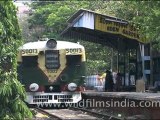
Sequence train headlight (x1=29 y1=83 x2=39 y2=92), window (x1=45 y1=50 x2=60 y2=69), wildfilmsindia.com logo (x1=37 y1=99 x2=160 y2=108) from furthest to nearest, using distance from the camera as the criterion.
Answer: window (x1=45 y1=50 x2=60 y2=69) < train headlight (x1=29 y1=83 x2=39 y2=92) < wildfilmsindia.com logo (x1=37 y1=99 x2=160 y2=108)

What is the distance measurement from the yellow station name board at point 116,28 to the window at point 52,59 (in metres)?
3.76

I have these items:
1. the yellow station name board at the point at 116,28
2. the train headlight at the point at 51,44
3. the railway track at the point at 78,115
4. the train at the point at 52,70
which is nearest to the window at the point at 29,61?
the train at the point at 52,70

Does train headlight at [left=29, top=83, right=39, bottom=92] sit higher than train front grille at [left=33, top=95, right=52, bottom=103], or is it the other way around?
train headlight at [left=29, top=83, right=39, bottom=92]

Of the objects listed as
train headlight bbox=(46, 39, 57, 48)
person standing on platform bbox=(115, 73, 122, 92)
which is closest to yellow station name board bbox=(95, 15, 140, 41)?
train headlight bbox=(46, 39, 57, 48)

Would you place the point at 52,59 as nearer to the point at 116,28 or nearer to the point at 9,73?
the point at 116,28

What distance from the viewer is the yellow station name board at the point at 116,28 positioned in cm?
2306

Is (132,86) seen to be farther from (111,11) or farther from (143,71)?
(111,11)

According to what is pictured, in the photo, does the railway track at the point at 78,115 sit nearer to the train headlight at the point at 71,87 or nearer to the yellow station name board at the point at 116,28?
the train headlight at the point at 71,87

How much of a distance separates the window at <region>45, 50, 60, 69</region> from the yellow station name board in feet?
12.3

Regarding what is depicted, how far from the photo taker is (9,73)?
1037cm

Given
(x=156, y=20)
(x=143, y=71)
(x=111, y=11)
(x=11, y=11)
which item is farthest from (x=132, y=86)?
(x=11, y=11)

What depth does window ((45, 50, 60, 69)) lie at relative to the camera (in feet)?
65.4

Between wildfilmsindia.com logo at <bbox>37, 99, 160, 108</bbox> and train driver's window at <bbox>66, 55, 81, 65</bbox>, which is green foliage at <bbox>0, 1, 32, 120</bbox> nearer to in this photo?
wildfilmsindia.com logo at <bbox>37, 99, 160, 108</bbox>

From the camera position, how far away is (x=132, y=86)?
88.1ft
